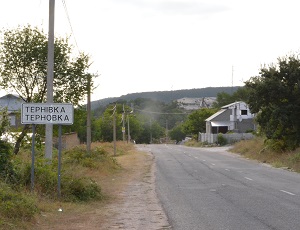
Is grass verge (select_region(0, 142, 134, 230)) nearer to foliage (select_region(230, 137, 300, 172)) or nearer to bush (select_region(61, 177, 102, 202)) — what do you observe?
bush (select_region(61, 177, 102, 202))

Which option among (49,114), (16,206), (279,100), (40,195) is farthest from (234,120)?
(16,206)

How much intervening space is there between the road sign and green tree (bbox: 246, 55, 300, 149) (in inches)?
1044

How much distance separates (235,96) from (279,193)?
116 meters

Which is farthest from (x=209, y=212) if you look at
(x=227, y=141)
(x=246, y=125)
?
(x=246, y=125)

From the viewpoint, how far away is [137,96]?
196 m

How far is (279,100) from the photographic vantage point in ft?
137

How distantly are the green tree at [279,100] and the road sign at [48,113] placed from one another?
26.5 m

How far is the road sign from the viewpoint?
15.9 m

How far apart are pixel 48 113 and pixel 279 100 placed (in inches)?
1130

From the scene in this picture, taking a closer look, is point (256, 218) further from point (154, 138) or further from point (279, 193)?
point (154, 138)

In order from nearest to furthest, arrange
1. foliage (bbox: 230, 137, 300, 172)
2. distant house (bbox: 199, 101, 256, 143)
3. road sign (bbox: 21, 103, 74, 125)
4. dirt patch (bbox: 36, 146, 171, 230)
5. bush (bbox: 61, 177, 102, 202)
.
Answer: dirt patch (bbox: 36, 146, 171, 230)
road sign (bbox: 21, 103, 74, 125)
bush (bbox: 61, 177, 102, 202)
foliage (bbox: 230, 137, 300, 172)
distant house (bbox: 199, 101, 256, 143)

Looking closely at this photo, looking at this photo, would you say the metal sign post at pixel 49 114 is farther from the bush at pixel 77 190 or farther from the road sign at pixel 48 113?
the bush at pixel 77 190

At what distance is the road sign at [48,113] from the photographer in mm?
15852

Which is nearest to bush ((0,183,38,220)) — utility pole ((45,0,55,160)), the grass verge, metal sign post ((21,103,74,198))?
the grass verge
